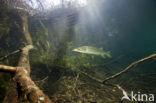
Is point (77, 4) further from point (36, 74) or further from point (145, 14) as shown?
point (36, 74)

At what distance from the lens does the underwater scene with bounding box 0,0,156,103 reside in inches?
159

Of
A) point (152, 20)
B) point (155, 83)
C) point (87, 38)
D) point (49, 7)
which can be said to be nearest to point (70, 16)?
point (49, 7)

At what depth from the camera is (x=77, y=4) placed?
8.55m

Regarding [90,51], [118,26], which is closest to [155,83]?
[90,51]

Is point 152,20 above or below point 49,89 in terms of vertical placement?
above

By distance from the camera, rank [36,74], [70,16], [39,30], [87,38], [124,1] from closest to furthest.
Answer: [36,74]
[124,1]
[70,16]
[39,30]
[87,38]

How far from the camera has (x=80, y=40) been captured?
9992 mm

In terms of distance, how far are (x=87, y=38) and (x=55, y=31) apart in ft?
14.0

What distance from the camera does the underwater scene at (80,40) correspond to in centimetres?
405

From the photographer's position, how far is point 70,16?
324 inches

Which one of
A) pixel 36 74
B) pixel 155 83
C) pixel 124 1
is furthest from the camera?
pixel 124 1

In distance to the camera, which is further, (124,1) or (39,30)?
(39,30)

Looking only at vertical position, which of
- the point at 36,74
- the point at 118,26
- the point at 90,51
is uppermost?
the point at 118,26

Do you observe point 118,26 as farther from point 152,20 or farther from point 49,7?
point 49,7
